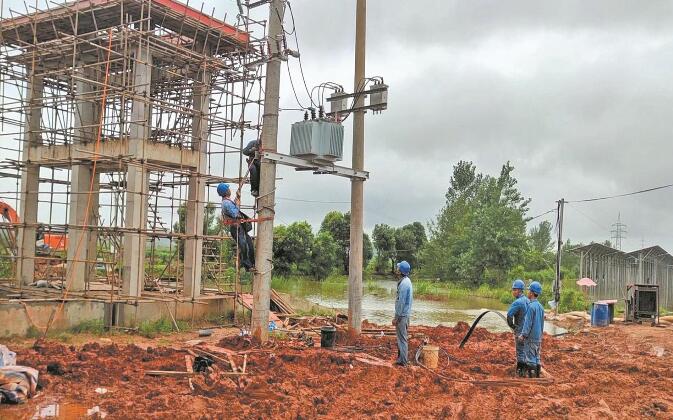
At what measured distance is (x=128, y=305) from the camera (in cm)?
1623

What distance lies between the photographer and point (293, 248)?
45.5m

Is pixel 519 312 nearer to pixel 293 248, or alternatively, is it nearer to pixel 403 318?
pixel 403 318

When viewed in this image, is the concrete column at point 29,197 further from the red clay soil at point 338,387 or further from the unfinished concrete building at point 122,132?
the red clay soil at point 338,387

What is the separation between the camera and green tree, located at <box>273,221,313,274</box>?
45.1m

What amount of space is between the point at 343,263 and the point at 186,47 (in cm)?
3827

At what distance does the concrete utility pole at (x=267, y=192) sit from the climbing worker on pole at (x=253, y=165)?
9.6 inches

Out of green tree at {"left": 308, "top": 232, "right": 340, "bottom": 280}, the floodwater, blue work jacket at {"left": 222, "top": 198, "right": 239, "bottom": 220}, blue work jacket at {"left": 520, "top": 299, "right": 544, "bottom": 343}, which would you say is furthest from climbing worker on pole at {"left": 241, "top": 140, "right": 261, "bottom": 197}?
green tree at {"left": 308, "top": 232, "right": 340, "bottom": 280}

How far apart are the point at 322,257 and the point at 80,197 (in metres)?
30.6

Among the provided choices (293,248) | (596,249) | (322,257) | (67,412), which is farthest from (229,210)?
(322,257)

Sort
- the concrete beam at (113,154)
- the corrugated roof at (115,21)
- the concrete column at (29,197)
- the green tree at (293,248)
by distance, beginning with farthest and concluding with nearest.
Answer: the green tree at (293,248) → the concrete column at (29,197) → the corrugated roof at (115,21) → the concrete beam at (113,154)

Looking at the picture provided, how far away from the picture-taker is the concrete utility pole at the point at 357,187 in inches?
567

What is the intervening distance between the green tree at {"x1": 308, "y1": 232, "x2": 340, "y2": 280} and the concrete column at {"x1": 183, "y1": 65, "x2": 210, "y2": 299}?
28411mm

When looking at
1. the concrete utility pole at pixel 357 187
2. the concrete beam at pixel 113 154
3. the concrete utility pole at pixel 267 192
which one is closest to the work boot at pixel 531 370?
the concrete utility pole at pixel 357 187

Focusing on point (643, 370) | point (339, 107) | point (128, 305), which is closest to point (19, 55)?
point (128, 305)
